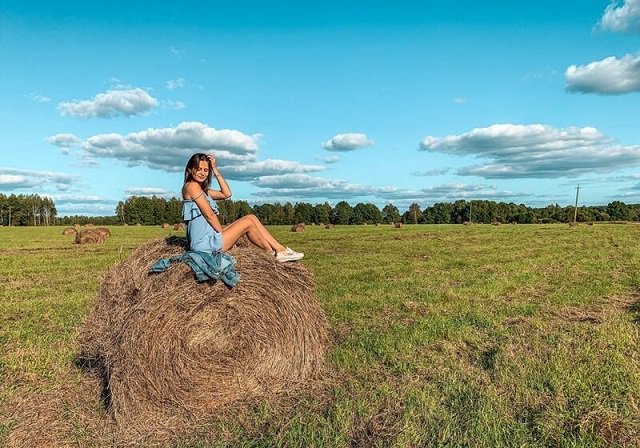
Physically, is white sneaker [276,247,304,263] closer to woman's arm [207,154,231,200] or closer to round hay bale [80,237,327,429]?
round hay bale [80,237,327,429]

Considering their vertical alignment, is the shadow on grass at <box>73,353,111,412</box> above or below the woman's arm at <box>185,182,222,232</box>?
below

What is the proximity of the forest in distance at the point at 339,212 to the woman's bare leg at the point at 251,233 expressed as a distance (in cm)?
9110

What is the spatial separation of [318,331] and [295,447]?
2.48 metres

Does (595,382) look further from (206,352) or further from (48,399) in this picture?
(48,399)

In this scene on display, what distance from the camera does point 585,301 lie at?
10.1 meters

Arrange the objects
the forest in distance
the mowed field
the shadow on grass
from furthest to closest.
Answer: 1. the forest in distance
2. the shadow on grass
3. the mowed field

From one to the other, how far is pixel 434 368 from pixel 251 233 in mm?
2928

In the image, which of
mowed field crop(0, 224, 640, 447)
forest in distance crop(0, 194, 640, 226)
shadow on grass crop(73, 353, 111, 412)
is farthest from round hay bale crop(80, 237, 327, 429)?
forest in distance crop(0, 194, 640, 226)

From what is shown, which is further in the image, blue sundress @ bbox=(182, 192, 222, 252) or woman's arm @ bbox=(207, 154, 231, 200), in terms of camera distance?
woman's arm @ bbox=(207, 154, 231, 200)

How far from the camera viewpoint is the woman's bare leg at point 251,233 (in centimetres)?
661

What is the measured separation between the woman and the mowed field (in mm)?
1801

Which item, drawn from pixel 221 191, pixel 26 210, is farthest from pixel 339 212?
pixel 221 191

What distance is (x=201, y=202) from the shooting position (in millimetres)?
6141

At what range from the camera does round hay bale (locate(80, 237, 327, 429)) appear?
5.25m
